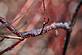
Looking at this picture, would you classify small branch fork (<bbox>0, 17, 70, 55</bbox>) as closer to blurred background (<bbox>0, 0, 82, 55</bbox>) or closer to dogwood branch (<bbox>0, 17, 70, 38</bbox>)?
dogwood branch (<bbox>0, 17, 70, 38</bbox>)

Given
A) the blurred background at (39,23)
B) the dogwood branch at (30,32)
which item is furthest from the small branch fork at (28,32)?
the blurred background at (39,23)

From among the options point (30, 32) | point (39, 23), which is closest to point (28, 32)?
point (30, 32)

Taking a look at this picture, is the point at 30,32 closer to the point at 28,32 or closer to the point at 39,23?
→ the point at 28,32

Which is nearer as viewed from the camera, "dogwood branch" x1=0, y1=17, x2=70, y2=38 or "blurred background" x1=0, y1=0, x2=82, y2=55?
"dogwood branch" x1=0, y1=17, x2=70, y2=38

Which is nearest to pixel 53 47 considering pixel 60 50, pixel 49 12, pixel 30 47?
pixel 60 50

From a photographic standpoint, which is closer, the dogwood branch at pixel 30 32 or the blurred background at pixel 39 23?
the dogwood branch at pixel 30 32

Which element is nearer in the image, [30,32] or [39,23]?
[30,32]

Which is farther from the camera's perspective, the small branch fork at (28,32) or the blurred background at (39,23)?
the blurred background at (39,23)

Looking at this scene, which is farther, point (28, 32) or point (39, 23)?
point (39, 23)

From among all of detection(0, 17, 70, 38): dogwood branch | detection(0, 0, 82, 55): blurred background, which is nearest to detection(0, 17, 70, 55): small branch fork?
detection(0, 17, 70, 38): dogwood branch

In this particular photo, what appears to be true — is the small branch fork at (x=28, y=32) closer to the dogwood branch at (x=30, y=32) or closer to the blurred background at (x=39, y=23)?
the dogwood branch at (x=30, y=32)

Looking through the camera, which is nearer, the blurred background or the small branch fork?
the small branch fork

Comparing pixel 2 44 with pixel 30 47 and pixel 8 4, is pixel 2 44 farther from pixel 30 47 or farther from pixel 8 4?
pixel 8 4
